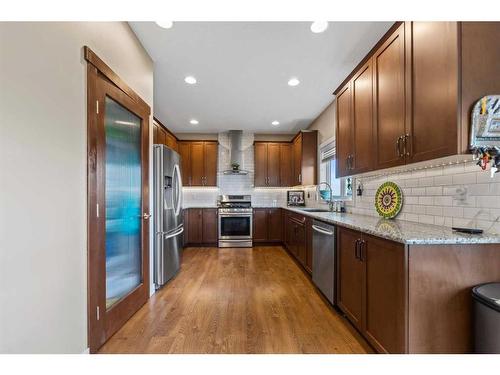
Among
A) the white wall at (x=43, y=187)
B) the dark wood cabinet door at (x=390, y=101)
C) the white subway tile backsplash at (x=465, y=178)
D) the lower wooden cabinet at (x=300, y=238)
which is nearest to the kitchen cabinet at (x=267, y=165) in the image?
the lower wooden cabinet at (x=300, y=238)

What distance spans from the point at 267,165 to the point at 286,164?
18.1 inches

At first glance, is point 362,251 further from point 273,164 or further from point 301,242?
point 273,164

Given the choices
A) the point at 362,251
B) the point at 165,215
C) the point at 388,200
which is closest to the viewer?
the point at 362,251

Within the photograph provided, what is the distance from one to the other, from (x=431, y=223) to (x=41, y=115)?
2.72m

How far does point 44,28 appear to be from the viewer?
122 cm

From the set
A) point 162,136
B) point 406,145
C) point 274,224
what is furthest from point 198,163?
point 406,145

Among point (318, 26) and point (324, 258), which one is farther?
point (324, 258)

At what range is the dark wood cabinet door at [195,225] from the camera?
5172mm

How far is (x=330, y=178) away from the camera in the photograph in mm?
4168

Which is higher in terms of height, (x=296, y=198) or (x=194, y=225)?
(x=296, y=198)

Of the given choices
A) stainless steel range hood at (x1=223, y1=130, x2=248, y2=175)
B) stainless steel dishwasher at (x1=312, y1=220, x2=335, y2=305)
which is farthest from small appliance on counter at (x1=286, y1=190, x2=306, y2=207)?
stainless steel dishwasher at (x1=312, y1=220, x2=335, y2=305)

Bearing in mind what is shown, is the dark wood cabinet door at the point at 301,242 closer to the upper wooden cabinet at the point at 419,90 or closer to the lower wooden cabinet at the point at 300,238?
the lower wooden cabinet at the point at 300,238

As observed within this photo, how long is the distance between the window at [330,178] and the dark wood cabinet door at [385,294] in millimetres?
1798

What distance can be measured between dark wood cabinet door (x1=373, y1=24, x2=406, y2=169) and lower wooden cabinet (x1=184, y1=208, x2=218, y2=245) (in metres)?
3.90
